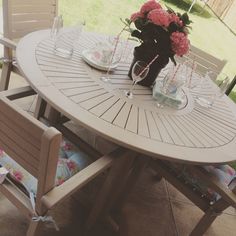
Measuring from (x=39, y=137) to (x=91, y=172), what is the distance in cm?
34

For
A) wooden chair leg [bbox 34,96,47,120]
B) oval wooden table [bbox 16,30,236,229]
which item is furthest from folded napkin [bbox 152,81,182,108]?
wooden chair leg [bbox 34,96,47,120]

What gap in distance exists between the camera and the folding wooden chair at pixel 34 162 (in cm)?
90

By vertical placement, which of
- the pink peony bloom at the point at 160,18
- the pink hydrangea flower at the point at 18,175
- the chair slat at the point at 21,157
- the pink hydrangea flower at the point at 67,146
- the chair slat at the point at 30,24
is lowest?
the pink hydrangea flower at the point at 67,146

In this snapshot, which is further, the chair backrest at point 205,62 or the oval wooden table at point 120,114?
the chair backrest at point 205,62

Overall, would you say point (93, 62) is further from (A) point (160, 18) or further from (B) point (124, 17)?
(B) point (124, 17)

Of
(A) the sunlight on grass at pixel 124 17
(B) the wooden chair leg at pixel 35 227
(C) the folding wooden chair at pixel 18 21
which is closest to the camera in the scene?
(B) the wooden chair leg at pixel 35 227

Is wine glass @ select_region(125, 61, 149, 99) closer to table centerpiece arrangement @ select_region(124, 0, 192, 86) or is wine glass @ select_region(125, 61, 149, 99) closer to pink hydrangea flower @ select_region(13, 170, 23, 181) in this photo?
table centerpiece arrangement @ select_region(124, 0, 192, 86)

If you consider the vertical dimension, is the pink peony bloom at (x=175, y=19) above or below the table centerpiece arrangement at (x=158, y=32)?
above

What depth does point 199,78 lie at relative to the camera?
2.22m

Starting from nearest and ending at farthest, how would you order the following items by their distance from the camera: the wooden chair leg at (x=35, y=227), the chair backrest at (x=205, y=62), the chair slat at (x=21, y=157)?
the chair slat at (x=21, y=157), the wooden chair leg at (x=35, y=227), the chair backrest at (x=205, y=62)

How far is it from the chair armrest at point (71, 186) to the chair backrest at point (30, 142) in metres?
0.03

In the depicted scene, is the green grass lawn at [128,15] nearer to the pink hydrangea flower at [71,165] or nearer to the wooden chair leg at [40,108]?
the wooden chair leg at [40,108]

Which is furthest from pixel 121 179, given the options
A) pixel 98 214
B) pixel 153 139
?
pixel 153 139

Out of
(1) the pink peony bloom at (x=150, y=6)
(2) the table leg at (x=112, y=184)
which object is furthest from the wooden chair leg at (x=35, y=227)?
(1) the pink peony bloom at (x=150, y=6)
